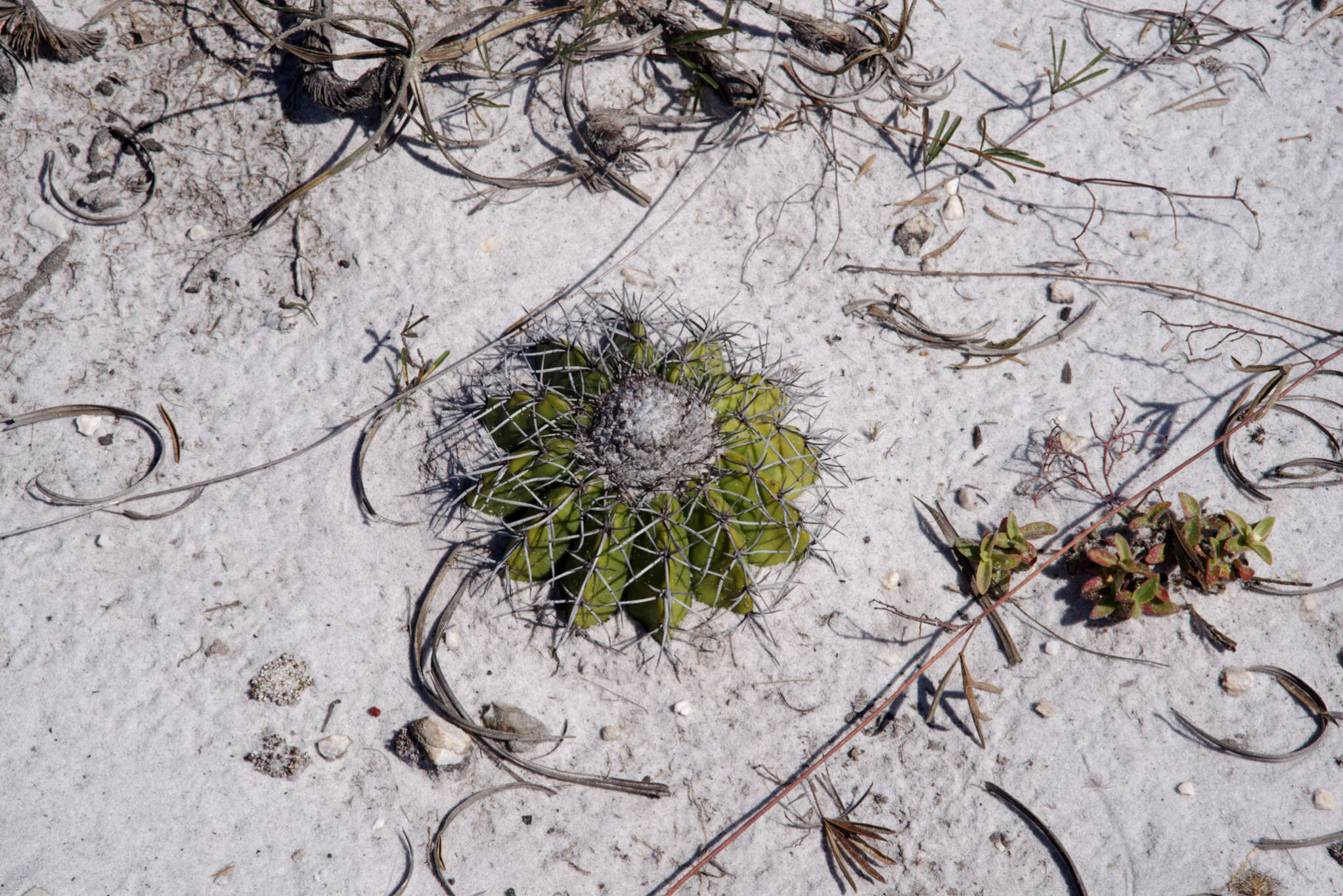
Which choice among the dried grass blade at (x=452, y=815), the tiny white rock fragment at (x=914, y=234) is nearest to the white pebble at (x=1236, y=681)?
the tiny white rock fragment at (x=914, y=234)

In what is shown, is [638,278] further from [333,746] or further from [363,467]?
[333,746]

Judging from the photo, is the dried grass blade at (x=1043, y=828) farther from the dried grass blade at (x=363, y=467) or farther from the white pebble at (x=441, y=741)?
the dried grass blade at (x=363, y=467)

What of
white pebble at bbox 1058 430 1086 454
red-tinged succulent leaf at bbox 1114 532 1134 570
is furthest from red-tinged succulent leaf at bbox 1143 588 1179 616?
white pebble at bbox 1058 430 1086 454

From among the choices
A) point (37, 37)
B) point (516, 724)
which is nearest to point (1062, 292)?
point (516, 724)

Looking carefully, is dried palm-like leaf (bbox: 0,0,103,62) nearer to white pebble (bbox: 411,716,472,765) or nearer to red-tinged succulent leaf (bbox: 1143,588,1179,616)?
white pebble (bbox: 411,716,472,765)

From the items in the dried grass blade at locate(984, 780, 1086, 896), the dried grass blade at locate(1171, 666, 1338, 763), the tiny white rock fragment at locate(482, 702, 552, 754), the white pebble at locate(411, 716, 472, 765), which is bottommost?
the white pebble at locate(411, 716, 472, 765)

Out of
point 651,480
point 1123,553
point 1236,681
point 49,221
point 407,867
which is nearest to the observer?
point 651,480
